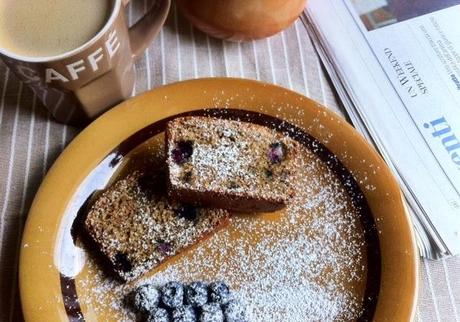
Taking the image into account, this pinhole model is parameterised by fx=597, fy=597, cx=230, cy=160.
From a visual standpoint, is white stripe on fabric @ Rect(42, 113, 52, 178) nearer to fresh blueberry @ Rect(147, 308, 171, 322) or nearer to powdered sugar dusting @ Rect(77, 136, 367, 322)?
powdered sugar dusting @ Rect(77, 136, 367, 322)

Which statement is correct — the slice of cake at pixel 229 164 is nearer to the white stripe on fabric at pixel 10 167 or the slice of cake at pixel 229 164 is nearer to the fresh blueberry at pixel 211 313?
the fresh blueberry at pixel 211 313

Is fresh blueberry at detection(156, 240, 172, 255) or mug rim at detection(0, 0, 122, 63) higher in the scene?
mug rim at detection(0, 0, 122, 63)

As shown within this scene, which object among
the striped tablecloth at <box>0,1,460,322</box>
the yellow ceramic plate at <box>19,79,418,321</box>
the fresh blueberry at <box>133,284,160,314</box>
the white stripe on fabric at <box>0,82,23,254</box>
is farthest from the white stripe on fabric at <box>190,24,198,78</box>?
the fresh blueberry at <box>133,284,160,314</box>

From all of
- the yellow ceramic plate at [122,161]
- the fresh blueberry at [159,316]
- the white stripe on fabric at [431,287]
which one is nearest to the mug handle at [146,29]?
the yellow ceramic plate at [122,161]

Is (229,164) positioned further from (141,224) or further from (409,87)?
(409,87)

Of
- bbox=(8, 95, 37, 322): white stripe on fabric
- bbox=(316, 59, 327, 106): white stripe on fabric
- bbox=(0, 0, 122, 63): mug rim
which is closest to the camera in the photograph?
bbox=(0, 0, 122, 63): mug rim

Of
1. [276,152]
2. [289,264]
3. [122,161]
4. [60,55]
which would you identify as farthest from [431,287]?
[60,55]

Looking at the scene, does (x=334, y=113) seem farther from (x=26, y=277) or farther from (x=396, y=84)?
(x=26, y=277)
